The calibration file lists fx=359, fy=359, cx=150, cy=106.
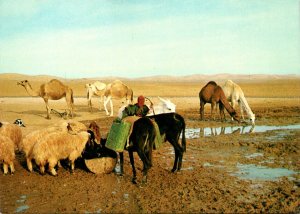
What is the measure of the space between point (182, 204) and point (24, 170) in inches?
194

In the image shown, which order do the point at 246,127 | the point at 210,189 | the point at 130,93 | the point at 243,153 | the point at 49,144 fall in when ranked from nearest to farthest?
the point at 210,189 < the point at 49,144 < the point at 243,153 < the point at 246,127 < the point at 130,93

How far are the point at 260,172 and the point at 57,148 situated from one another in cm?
510

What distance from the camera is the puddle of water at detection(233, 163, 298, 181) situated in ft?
27.8

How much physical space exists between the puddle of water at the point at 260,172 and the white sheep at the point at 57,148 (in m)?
4.02

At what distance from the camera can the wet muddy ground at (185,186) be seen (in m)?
6.62

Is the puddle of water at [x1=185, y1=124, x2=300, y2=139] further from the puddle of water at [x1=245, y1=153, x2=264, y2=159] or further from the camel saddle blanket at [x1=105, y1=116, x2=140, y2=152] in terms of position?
the camel saddle blanket at [x1=105, y1=116, x2=140, y2=152]

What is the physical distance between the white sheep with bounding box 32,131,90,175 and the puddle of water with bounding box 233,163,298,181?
4.02 m

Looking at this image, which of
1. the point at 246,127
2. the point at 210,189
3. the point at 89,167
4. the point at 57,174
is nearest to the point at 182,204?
the point at 210,189

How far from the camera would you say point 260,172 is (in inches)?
351

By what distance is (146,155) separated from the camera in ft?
26.9

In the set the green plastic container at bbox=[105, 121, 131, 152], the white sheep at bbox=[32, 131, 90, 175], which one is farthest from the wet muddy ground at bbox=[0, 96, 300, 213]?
the green plastic container at bbox=[105, 121, 131, 152]

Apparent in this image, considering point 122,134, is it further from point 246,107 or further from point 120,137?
point 246,107

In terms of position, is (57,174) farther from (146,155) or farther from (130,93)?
(130,93)

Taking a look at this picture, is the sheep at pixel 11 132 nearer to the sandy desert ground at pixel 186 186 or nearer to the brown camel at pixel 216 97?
the sandy desert ground at pixel 186 186
